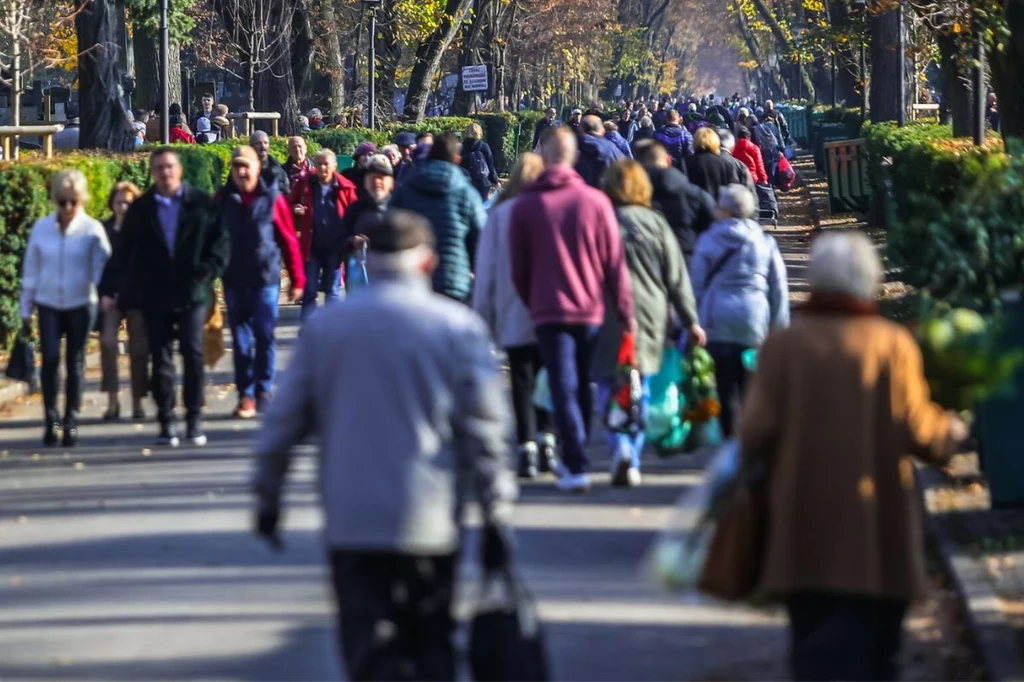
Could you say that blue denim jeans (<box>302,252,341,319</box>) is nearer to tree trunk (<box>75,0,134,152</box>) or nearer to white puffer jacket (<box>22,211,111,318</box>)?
white puffer jacket (<box>22,211,111,318</box>)

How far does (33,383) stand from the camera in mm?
→ 14812

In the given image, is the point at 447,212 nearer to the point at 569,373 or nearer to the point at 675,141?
the point at 569,373

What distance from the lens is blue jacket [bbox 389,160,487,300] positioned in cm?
1220

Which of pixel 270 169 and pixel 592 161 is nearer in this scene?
pixel 270 169

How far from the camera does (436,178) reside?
40.3 ft

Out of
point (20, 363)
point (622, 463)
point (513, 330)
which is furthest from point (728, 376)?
point (20, 363)

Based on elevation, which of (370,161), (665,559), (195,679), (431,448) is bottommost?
(195,679)

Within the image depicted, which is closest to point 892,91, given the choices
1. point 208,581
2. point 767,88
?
point 208,581

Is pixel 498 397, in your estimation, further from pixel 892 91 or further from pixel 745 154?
pixel 892 91

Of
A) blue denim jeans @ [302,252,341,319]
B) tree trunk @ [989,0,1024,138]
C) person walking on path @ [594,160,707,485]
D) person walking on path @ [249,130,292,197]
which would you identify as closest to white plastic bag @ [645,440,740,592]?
person walking on path @ [594,160,707,485]

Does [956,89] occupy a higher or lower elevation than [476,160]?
higher

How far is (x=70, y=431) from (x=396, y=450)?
7.75m

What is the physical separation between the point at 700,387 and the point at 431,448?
6030 mm

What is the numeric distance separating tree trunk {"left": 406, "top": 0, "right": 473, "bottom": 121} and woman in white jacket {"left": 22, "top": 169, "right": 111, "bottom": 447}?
32453 mm
